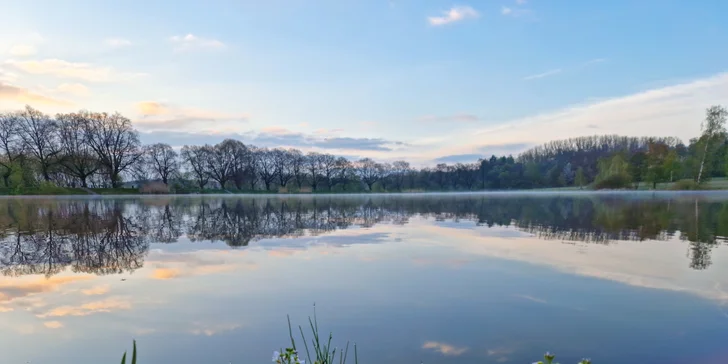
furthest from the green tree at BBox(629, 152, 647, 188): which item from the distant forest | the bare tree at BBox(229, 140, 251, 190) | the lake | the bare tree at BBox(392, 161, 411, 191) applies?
the bare tree at BBox(229, 140, 251, 190)

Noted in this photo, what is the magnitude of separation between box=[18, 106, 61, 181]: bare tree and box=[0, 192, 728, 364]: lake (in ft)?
172

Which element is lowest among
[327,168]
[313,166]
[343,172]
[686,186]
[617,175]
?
[686,186]

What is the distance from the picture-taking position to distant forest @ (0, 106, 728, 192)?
165 feet

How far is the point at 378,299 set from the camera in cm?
561

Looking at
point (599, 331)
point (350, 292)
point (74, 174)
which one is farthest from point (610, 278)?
point (74, 174)

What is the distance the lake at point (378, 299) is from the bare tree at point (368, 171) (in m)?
82.3

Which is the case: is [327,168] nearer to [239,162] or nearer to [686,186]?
[239,162]

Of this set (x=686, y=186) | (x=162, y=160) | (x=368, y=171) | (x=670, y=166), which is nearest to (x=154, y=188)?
(x=162, y=160)

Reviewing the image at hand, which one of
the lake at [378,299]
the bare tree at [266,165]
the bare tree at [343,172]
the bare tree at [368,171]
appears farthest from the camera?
the bare tree at [368,171]

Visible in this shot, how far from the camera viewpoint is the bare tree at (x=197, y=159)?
71000mm

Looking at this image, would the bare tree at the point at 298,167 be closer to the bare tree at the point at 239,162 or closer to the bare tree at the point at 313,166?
the bare tree at the point at 313,166

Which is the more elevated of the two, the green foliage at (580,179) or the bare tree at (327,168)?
the bare tree at (327,168)

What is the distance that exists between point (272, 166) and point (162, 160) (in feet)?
64.5

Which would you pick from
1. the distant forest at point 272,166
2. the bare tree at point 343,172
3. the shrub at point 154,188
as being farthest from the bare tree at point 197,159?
the bare tree at point 343,172
